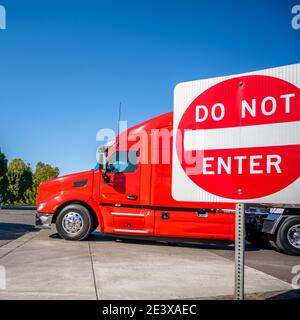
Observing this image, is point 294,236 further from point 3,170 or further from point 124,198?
point 3,170

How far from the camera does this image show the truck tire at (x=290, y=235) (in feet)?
24.9

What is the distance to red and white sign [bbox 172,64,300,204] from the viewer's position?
7.84ft

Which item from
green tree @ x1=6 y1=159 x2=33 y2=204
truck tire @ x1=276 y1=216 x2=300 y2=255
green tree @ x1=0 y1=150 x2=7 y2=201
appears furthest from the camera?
green tree @ x1=6 y1=159 x2=33 y2=204

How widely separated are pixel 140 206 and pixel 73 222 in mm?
1740

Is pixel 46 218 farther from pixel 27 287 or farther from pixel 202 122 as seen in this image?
A: pixel 202 122

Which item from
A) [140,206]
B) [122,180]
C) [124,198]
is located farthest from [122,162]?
[140,206]

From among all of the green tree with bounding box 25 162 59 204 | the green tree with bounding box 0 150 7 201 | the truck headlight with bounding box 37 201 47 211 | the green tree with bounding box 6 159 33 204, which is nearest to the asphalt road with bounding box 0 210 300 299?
the truck headlight with bounding box 37 201 47 211

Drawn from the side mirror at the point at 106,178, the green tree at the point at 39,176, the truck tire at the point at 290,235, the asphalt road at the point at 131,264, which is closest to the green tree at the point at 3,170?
the green tree at the point at 39,176

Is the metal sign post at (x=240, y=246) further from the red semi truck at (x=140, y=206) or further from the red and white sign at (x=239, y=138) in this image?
the red semi truck at (x=140, y=206)

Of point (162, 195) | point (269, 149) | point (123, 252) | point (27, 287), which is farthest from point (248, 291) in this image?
point (162, 195)

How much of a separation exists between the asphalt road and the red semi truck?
427 mm

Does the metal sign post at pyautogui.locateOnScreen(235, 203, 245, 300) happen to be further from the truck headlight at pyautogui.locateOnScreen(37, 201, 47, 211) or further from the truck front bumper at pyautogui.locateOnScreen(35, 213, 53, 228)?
the truck headlight at pyautogui.locateOnScreen(37, 201, 47, 211)

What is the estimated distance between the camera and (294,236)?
7660 mm

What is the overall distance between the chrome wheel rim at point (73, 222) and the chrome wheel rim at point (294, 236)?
4956 mm
